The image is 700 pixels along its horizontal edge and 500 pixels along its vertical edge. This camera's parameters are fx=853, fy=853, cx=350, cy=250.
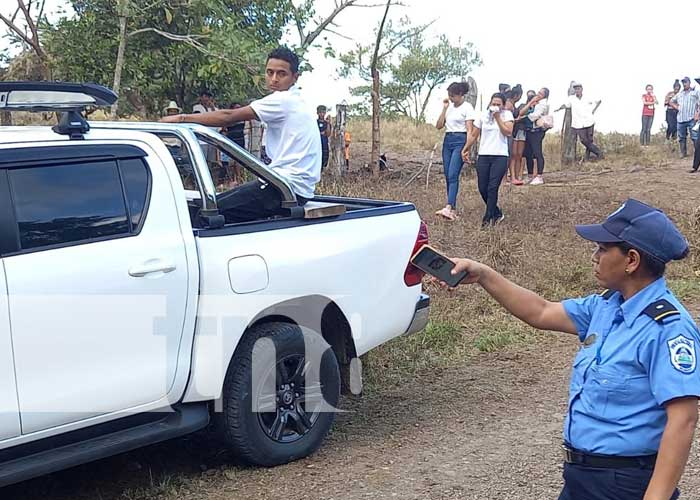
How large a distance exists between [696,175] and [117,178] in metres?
12.8

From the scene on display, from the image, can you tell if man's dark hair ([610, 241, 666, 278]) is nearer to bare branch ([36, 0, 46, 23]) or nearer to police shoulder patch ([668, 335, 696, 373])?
police shoulder patch ([668, 335, 696, 373])

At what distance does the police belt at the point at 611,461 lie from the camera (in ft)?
8.39

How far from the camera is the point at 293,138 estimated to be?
5512 mm

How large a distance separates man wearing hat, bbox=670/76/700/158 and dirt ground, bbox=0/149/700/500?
462 inches

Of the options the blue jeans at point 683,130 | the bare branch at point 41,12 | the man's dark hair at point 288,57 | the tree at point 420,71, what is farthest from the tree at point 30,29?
the tree at point 420,71

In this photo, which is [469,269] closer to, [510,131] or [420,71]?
[510,131]

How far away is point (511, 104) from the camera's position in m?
12.2

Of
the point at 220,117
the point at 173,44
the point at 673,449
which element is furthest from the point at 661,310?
the point at 173,44

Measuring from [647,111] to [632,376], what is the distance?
60.3 feet

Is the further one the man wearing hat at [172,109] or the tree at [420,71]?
the tree at [420,71]

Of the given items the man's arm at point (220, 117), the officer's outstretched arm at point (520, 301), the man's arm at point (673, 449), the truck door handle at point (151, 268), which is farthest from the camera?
the man's arm at point (220, 117)

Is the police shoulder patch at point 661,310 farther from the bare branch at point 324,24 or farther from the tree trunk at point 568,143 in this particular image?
the tree trunk at point 568,143

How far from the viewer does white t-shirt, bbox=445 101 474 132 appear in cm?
1061

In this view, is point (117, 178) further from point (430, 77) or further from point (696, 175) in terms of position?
point (430, 77)
